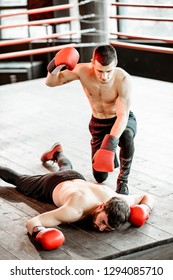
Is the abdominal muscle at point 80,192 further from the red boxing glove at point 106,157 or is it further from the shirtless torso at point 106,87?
the shirtless torso at point 106,87

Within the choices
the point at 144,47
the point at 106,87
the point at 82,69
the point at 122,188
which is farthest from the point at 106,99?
the point at 144,47

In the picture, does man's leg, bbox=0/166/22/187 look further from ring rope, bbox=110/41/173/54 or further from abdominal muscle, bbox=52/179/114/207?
ring rope, bbox=110/41/173/54

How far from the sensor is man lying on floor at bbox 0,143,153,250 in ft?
9.67

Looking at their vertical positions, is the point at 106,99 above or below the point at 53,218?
above

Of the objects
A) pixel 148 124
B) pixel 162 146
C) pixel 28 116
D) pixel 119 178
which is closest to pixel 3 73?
pixel 28 116

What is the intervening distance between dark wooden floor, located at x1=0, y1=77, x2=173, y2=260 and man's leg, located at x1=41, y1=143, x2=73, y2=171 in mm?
56

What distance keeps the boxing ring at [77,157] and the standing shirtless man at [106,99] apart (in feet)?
0.81

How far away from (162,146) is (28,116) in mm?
1416

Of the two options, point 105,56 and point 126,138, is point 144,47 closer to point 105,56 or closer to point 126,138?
point 126,138

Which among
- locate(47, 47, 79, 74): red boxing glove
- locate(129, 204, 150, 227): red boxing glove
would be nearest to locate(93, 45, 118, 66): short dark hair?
locate(47, 47, 79, 74): red boxing glove

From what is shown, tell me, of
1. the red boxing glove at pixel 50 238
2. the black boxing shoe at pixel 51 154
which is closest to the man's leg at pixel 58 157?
the black boxing shoe at pixel 51 154

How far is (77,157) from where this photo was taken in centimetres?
422

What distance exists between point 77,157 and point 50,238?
4.54 feet

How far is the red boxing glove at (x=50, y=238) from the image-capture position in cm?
288
